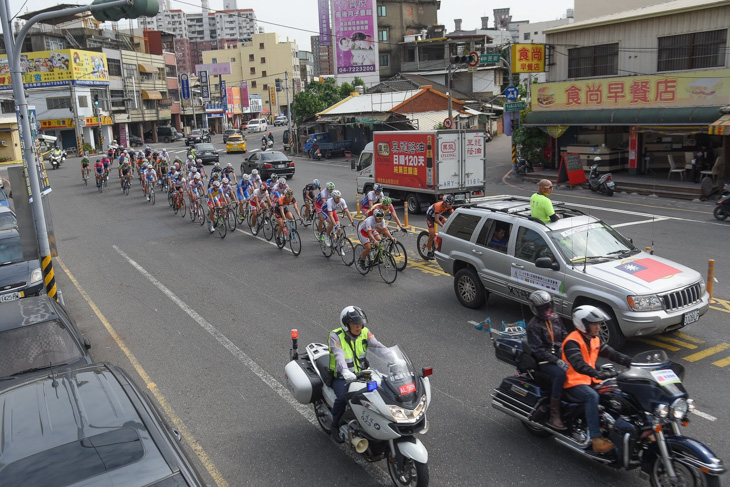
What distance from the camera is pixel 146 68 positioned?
77000mm

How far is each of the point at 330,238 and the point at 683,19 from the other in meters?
17.7

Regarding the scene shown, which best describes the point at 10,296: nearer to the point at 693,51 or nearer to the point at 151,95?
the point at 693,51

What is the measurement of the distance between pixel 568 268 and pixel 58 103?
6368 cm

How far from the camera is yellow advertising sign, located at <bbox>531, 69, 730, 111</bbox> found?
74.6 ft

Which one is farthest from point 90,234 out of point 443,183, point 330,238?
point 443,183

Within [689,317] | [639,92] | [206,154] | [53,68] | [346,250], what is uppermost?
[53,68]

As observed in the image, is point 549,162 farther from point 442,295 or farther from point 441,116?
point 442,295

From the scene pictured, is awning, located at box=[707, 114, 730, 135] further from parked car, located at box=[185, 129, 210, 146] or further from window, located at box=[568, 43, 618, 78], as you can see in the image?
parked car, located at box=[185, 129, 210, 146]

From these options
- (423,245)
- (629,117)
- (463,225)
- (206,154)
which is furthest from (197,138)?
(463,225)

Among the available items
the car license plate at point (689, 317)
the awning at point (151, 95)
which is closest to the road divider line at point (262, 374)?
the car license plate at point (689, 317)

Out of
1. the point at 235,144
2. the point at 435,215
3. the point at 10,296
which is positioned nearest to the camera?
the point at 10,296

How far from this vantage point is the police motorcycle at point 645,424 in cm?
510

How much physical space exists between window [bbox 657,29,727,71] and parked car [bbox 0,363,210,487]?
24775 mm

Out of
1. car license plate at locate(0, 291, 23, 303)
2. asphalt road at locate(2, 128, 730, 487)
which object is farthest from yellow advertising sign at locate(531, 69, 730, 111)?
car license plate at locate(0, 291, 23, 303)
